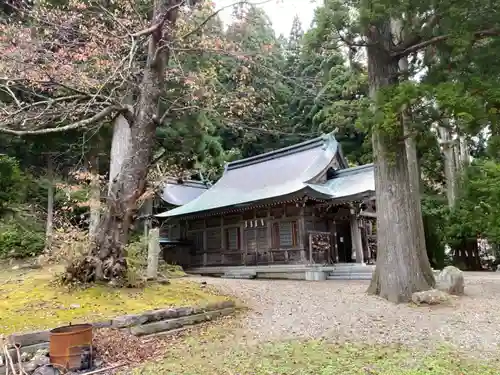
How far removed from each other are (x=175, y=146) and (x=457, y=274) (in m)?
9.44

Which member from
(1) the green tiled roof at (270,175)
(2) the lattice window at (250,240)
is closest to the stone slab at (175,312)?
(1) the green tiled roof at (270,175)

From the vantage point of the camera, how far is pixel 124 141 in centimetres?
1163

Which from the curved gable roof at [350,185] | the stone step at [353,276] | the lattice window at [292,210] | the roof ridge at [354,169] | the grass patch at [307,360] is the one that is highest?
the roof ridge at [354,169]

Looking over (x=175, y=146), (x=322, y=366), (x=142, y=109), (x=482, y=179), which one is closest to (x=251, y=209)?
(x=175, y=146)

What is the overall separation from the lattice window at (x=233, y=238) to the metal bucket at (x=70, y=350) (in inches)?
481

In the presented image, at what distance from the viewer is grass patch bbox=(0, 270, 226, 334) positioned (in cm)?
485

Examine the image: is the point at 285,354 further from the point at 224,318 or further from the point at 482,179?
the point at 482,179

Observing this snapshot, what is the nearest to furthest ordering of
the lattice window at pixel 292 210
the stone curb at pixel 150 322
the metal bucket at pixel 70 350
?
the metal bucket at pixel 70 350 < the stone curb at pixel 150 322 < the lattice window at pixel 292 210

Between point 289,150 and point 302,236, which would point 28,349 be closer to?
point 302,236

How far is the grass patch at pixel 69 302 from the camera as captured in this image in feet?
15.9

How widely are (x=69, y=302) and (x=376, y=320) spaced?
4564 millimetres

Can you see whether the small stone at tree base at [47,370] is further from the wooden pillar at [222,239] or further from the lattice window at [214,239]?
the lattice window at [214,239]

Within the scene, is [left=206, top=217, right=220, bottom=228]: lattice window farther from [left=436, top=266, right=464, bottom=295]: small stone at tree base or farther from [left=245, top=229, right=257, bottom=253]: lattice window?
[left=436, top=266, right=464, bottom=295]: small stone at tree base

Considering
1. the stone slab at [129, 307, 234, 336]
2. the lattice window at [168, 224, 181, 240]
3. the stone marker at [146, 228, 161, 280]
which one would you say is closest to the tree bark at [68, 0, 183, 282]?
the stone slab at [129, 307, 234, 336]
